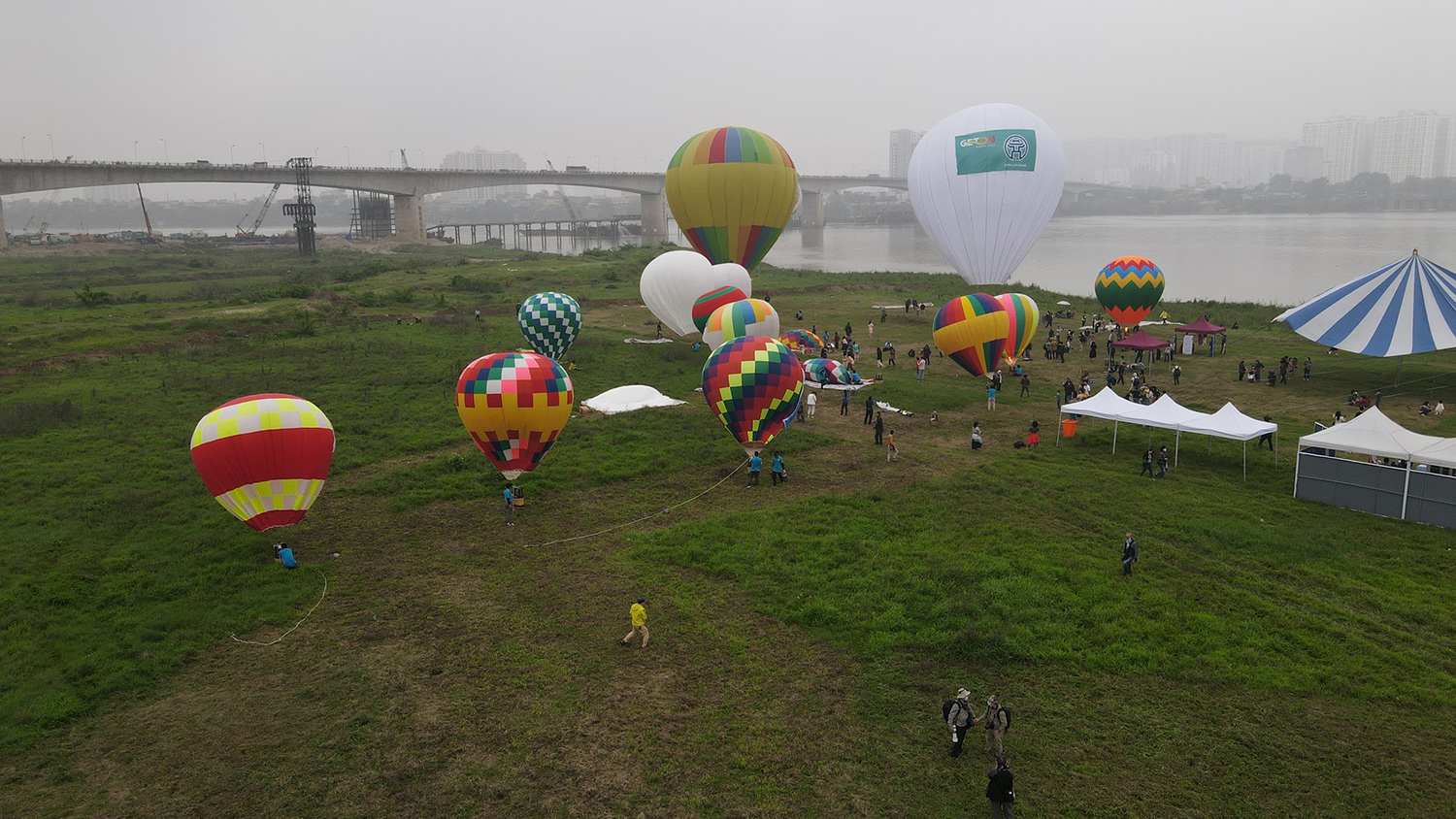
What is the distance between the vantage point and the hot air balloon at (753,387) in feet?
64.3

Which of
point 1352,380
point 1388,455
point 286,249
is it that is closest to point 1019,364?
point 1352,380

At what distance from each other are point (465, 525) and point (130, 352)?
2273cm

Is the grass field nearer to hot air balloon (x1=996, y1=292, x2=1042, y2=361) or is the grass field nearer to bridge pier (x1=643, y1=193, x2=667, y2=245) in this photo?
hot air balloon (x1=996, y1=292, x2=1042, y2=361)

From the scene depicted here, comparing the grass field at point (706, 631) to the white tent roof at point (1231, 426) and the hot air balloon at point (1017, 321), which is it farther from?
the hot air balloon at point (1017, 321)

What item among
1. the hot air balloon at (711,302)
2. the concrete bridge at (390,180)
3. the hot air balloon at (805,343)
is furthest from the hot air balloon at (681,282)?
the concrete bridge at (390,180)

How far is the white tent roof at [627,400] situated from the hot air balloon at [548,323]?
164 inches

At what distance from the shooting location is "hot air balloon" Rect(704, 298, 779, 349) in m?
28.9

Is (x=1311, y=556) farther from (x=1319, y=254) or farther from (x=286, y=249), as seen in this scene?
(x=286, y=249)

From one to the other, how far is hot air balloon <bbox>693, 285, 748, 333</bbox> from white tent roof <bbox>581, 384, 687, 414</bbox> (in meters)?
6.05

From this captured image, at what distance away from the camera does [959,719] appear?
10125 mm

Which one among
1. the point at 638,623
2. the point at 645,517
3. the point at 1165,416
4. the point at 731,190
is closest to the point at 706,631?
the point at 638,623

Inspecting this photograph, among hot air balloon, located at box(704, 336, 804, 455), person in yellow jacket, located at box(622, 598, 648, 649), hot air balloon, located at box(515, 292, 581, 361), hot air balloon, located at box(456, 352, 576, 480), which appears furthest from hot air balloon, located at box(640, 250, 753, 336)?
person in yellow jacket, located at box(622, 598, 648, 649)

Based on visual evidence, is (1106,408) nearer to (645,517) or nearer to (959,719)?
(645,517)

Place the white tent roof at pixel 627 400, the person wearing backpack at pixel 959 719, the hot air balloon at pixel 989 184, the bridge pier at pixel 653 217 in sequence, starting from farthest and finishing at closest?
the bridge pier at pixel 653 217 < the hot air balloon at pixel 989 184 < the white tent roof at pixel 627 400 < the person wearing backpack at pixel 959 719
